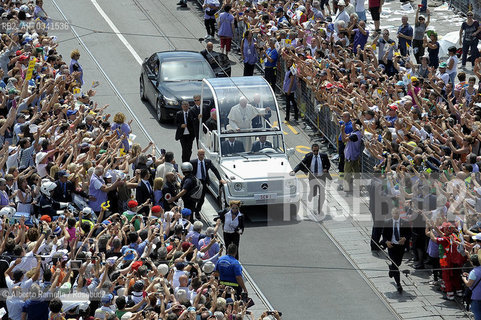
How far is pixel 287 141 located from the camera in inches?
995

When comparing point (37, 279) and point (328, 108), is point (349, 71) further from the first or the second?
point (37, 279)

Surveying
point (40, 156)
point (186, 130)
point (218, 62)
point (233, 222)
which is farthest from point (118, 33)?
point (233, 222)

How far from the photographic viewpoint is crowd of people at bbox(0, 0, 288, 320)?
14289 millimetres

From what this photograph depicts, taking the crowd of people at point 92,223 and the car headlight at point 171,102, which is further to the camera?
the car headlight at point 171,102

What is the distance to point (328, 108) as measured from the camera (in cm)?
2486

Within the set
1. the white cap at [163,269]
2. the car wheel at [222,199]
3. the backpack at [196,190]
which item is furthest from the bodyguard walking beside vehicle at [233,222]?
the white cap at [163,269]

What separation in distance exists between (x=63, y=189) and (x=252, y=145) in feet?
17.7

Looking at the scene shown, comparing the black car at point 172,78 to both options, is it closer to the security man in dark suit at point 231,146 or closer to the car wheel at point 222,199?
the security man in dark suit at point 231,146

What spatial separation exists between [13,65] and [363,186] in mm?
8759

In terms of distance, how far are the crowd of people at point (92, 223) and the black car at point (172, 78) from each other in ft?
8.97

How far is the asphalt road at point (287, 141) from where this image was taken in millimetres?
18438

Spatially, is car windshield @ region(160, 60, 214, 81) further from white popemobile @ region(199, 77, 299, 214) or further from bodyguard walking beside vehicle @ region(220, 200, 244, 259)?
bodyguard walking beside vehicle @ region(220, 200, 244, 259)

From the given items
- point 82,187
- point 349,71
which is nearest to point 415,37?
point 349,71

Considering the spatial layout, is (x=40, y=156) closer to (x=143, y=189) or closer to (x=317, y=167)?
(x=143, y=189)
